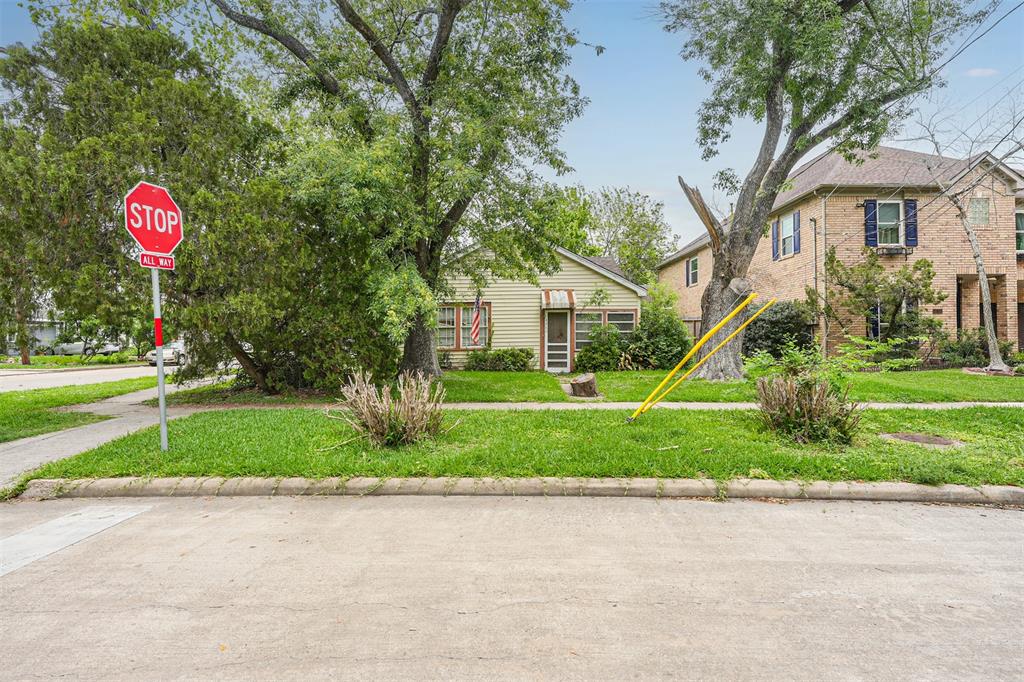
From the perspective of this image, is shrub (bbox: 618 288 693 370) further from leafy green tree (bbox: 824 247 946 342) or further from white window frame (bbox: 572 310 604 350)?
leafy green tree (bbox: 824 247 946 342)

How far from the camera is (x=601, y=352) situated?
18719 mm

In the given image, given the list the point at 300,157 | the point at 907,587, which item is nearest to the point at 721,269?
the point at 300,157

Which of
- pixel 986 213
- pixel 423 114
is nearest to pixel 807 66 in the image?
pixel 423 114

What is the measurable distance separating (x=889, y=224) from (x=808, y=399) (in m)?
A: 14.8

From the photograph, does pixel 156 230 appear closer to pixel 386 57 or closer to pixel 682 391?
pixel 386 57

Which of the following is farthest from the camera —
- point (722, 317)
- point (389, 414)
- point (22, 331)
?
point (722, 317)

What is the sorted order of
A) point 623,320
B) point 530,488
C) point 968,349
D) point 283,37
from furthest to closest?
point 623,320 < point 968,349 < point 283,37 < point 530,488

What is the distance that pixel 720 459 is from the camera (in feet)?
19.0

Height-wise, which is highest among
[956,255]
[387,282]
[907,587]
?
[956,255]

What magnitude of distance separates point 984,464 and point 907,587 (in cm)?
358

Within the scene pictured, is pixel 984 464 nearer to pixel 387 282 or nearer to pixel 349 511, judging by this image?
pixel 349 511

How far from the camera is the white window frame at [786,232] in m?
19.5

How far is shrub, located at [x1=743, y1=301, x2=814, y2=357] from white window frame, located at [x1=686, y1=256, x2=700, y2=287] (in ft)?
Answer: 24.9

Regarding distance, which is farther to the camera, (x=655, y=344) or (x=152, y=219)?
(x=655, y=344)
